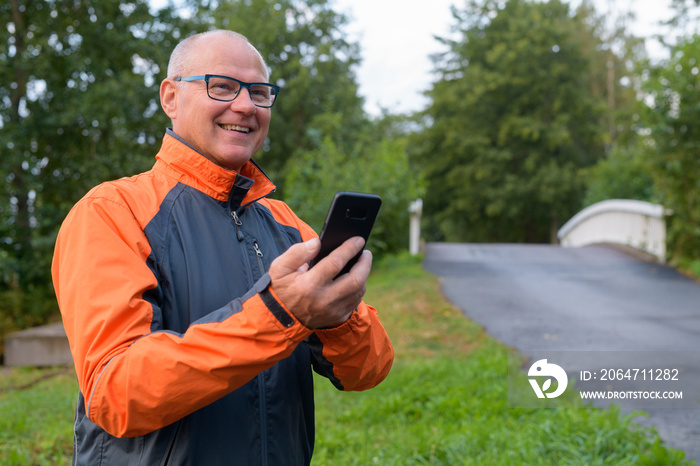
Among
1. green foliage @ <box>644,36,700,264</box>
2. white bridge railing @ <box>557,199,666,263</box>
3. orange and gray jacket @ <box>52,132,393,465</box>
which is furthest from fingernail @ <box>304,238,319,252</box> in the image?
white bridge railing @ <box>557,199,666,263</box>

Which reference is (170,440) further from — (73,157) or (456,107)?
(456,107)

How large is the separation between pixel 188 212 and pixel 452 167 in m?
28.9

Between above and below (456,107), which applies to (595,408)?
below

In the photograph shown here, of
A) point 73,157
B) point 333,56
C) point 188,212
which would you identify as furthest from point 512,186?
point 188,212

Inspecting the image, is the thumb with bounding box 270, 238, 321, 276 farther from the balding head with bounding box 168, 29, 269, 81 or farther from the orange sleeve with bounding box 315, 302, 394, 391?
the balding head with bounding box 168, 29, 269, 81

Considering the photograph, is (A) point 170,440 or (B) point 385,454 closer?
(A) point 170,440

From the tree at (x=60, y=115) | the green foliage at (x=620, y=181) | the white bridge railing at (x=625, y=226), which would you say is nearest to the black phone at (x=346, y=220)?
the tree at (x=60, y=115)

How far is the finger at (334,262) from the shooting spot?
4.14 feet

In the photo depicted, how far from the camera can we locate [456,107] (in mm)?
28734

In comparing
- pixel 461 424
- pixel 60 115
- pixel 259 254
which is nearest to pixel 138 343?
pixel 259 254

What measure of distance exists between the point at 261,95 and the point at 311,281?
81 centimetres

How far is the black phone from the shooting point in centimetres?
129

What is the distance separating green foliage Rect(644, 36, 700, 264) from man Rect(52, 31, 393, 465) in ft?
34.1

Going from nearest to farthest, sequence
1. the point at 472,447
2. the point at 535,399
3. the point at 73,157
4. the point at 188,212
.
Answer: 1. the point at 188,212
2. the point at 472,447
3. the point at 535,399
4. the point at 73,157
